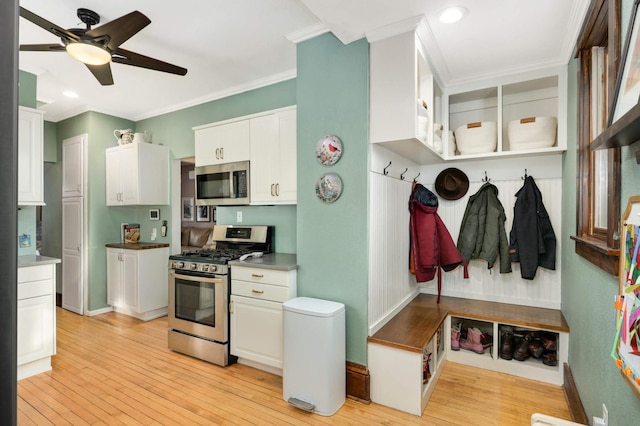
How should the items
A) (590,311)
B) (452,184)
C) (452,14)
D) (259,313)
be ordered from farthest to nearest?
(452,184), (259,313), (452,14), (590,311)

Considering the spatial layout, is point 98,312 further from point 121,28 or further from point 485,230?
point 485,230

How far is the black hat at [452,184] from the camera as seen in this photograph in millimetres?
3242

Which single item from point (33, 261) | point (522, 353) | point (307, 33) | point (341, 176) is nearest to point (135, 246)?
point (33, 261)

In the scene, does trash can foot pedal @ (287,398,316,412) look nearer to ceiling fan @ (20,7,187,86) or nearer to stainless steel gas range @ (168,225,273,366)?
stainless steel gas range @ (168,225,273,366)

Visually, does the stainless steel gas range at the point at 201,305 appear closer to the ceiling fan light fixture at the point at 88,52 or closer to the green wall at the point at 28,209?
the green wall at the point at 28,209

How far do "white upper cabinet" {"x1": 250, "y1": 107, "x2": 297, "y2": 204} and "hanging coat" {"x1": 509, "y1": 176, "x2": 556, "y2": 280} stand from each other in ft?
6.65

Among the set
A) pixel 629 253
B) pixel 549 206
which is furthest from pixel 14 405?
pixel 549 206

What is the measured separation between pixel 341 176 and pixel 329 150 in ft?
0.71

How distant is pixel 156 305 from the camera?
4.19 m

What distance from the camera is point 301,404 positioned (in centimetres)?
216

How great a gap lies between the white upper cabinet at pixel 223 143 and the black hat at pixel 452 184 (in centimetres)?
194

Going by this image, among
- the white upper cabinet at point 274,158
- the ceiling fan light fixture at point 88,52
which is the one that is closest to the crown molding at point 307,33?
the white upper cabinet at point 274,158

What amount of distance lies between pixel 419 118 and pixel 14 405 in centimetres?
235

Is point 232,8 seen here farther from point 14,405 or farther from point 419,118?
point 14,405
